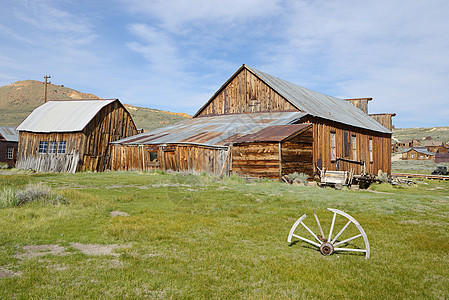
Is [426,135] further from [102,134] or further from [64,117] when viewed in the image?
[64,117]

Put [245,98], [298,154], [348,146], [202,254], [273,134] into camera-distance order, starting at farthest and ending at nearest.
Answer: [245,98], [348,146], [298,154], [273,134], [202,254]

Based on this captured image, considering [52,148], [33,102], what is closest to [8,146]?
[52,148]

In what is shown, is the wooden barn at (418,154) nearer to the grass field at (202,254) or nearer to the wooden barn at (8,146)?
the grass field at (202,254)

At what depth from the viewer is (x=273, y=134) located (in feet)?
70.4

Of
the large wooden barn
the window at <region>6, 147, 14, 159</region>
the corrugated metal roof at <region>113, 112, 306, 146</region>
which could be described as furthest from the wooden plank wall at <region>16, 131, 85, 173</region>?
the window at <region>6, 147, 14, 159</region>

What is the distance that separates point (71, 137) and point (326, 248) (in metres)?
26.4

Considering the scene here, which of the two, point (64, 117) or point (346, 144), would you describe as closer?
point (346, 144)

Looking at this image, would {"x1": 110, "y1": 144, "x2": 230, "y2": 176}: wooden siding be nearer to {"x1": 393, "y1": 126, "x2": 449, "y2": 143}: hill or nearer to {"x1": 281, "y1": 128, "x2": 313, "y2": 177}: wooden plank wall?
{"x1": 281, "y1": 128, "x2": 313, "y2": 177}: wooden plank wall

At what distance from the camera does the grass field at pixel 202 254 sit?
471 centimetres

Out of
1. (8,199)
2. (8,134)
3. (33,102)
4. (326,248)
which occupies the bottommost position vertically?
(326,248)

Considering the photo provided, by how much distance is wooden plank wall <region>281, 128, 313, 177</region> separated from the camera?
20.5 m

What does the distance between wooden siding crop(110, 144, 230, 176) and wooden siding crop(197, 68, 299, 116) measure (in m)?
8.11

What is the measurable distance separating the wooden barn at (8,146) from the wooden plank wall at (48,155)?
12.3m

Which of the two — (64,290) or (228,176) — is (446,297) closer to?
(64,290)
